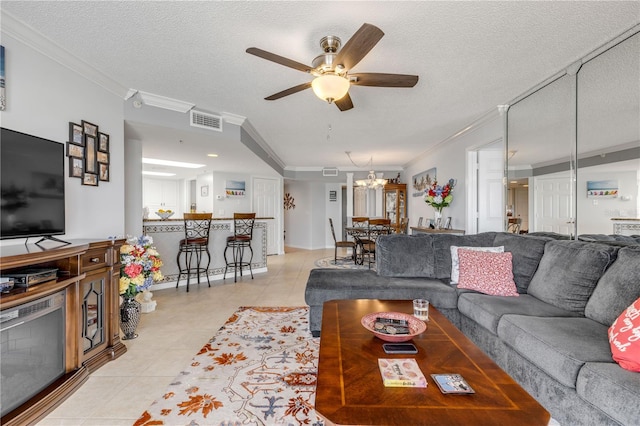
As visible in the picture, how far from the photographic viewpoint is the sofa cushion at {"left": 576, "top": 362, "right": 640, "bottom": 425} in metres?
1.13

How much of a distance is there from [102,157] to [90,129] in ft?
0.89

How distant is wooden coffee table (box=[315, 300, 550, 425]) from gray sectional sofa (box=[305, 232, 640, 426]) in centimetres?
44

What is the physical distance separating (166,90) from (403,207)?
20.1 feet

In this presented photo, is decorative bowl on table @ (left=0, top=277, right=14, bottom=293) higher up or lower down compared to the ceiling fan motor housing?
lower down

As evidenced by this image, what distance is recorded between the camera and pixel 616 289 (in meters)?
1.75

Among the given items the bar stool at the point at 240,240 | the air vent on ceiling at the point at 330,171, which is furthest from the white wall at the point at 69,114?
the air vent on ceiling at the point at 330,171

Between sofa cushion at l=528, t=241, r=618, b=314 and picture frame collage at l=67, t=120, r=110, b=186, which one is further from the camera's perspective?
picture frame collage at l=67, t=120, r=110, b=186

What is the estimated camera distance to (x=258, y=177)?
7613 mm

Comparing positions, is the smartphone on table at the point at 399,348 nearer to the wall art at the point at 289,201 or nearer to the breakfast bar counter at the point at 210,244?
the breakfast bar counter at the point at 210,244

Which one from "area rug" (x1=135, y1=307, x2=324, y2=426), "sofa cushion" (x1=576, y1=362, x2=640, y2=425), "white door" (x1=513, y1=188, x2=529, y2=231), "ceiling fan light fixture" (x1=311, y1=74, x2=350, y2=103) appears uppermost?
"ceiling fan light fixture" (x1=311, y1=74, x2=350, y2=103)

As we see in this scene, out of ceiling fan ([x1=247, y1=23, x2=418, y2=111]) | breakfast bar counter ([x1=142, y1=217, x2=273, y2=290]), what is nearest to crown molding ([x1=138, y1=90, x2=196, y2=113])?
breakfast bar counter ([x1=142, y1=217, x2=273, y2=290])

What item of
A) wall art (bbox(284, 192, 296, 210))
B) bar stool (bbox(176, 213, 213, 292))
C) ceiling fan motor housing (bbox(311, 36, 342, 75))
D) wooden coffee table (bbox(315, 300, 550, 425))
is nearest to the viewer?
wooden coffee table (bbox(315, 300, 550, 425))

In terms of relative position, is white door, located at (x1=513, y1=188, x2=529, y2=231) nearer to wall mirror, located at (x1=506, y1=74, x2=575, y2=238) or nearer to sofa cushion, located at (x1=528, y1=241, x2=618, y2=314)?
wall mirror, located at (x1=506, y1=74, x2=575, y2=238)

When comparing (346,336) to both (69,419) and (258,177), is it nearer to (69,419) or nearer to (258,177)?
(69,419)
